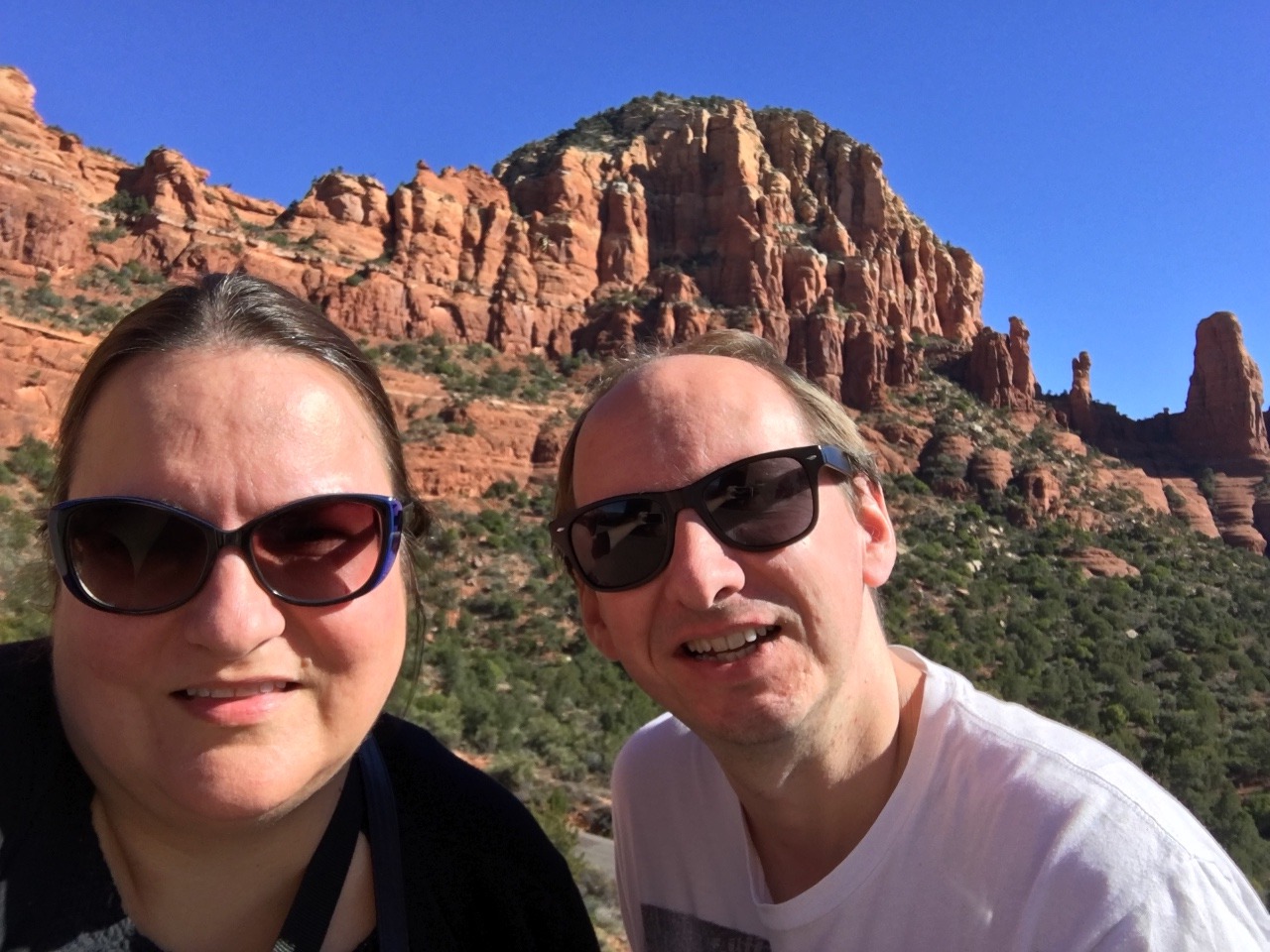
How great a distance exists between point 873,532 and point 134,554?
1913mm

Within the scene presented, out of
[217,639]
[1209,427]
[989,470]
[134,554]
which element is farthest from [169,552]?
[1209,427]

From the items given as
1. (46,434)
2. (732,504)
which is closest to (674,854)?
(732,504)

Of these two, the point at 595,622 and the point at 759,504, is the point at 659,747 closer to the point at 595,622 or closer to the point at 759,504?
the point at 595,622

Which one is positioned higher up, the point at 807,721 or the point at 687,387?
the point at 687,387

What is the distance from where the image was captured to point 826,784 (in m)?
1.95

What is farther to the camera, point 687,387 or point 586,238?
point 586,238

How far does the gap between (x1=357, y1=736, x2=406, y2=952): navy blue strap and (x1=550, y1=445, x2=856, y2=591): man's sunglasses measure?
737 millimetres

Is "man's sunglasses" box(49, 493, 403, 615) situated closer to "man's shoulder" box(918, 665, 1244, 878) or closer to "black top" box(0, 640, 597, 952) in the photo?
"black top" box(0, 640, 597, 952)

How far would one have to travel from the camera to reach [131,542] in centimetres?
137

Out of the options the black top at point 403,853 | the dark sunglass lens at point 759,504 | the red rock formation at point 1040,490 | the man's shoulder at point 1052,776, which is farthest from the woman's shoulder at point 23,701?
the red rock formation at point 1040,490

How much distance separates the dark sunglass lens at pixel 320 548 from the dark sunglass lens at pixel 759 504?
2.81ft

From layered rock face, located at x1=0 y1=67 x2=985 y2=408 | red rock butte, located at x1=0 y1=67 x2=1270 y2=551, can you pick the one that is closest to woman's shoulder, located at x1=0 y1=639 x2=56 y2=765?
red rock butte, located at x1=0 y1=67 x2=1270 y2=551

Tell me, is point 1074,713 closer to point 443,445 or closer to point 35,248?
point 443,445

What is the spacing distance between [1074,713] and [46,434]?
33.3 metres
